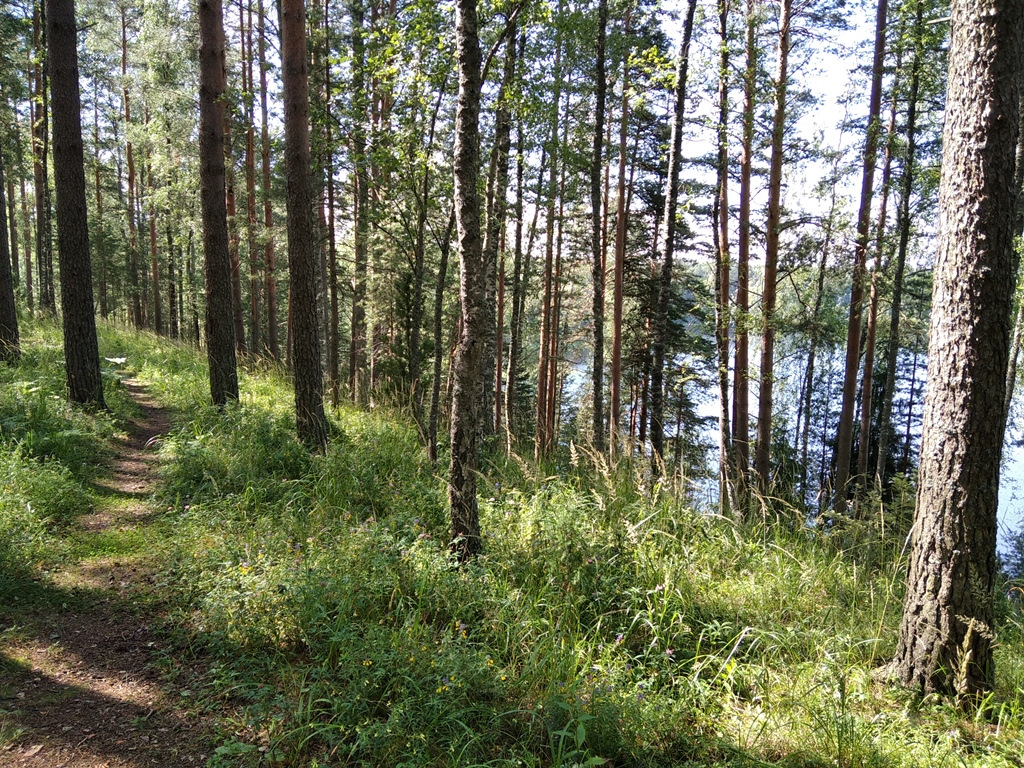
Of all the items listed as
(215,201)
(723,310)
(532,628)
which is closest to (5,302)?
(215,201)

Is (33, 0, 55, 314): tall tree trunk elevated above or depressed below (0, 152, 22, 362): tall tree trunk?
above

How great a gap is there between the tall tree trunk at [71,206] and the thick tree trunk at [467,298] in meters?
6.10

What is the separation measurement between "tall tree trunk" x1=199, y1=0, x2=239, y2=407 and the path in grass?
392 centimetres

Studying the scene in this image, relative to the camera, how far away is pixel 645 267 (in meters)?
18.4

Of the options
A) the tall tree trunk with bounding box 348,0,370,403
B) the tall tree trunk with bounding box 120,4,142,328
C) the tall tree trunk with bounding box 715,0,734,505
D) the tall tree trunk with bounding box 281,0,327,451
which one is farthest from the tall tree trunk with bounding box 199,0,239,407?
the tall tree trunk with bounding box 120,4,142,328

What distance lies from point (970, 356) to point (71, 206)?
32.0 ft

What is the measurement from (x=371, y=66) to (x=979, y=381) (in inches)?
252

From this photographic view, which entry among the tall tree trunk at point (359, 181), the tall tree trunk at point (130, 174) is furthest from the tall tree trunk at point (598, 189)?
the tall tree trunk at point (130, 174)

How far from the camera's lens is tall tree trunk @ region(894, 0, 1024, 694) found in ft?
9.98

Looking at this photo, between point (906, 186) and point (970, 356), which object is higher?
point (906, 186)

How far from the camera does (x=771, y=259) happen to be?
11.5 meters

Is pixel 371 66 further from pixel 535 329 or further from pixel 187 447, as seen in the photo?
pixel 535 329

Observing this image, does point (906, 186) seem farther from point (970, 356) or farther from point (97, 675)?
point (97, 675)

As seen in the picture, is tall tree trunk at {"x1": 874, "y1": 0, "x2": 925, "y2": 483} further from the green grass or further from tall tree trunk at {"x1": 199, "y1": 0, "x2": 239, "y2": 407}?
tall tree trunk at {"x1": 199, "y1": 0, "x2": 239, "y2": 407}
